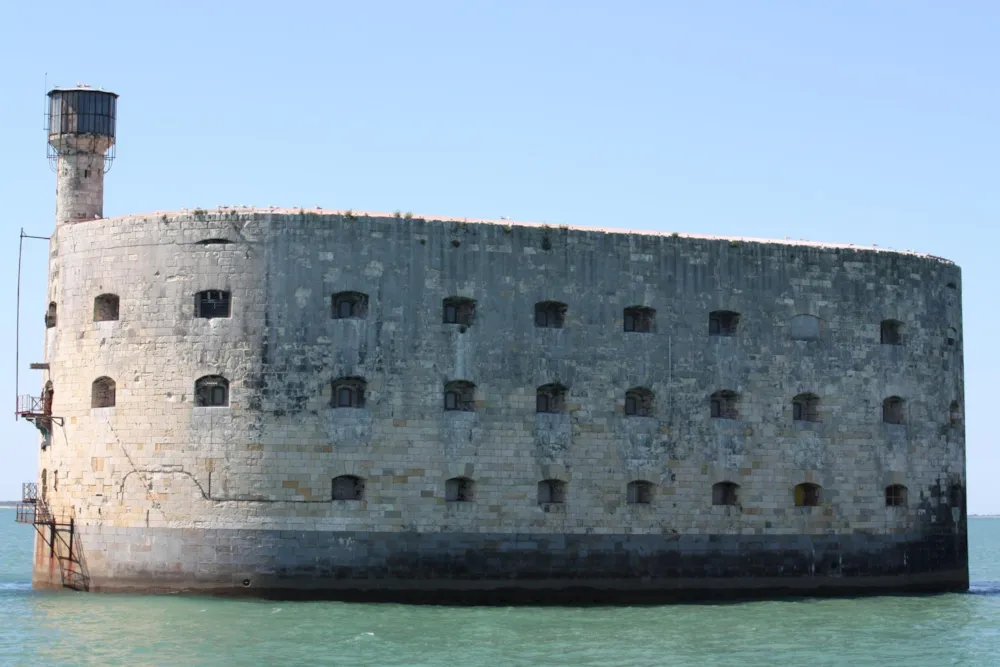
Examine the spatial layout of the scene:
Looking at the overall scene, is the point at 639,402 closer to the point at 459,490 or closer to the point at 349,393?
the point at 459,490

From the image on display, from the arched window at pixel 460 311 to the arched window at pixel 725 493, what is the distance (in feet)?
21.1

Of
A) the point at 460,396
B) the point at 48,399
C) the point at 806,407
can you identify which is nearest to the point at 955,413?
the point at 806,407

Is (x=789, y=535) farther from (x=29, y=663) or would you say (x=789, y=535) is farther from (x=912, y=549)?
(x=29, y=663)

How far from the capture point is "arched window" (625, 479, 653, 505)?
113ft

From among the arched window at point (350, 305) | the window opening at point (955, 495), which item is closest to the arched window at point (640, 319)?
the arched window at point (350, 305)

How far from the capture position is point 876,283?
3709 cm

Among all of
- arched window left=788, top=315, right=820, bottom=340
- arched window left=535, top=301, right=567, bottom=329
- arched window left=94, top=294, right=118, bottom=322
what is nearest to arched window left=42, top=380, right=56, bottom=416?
arched window left=94, top=294, right=118, bottom=322

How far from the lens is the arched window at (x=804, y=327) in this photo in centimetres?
3612

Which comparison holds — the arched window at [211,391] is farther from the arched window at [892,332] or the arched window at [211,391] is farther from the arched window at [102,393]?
the arched window at [892,332]

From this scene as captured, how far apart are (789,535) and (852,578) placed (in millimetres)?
1862

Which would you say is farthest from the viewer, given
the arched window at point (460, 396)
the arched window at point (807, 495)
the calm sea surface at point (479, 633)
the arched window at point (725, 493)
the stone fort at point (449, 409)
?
the arched window at point (807, 495)

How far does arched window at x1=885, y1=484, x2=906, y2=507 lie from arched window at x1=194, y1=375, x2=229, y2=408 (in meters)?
14.9

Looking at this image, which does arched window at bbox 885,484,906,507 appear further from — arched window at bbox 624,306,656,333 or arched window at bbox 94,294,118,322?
arched window at bbox 94,294,118,322

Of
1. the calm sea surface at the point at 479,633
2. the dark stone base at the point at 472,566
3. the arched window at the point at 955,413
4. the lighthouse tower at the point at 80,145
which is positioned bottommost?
the calm sea surface at the point at 479,633
